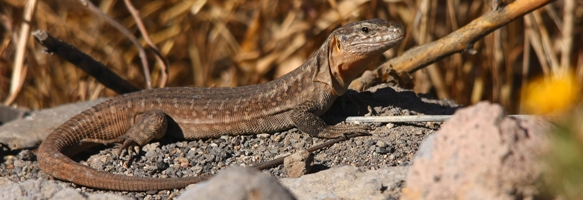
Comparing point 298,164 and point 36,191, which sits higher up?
point 36,191

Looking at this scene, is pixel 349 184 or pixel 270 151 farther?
pixel 270 151

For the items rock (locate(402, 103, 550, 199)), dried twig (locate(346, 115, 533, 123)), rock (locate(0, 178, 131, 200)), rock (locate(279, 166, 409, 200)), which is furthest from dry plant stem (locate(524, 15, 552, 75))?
rock (locate(0, 178, 131, 200))

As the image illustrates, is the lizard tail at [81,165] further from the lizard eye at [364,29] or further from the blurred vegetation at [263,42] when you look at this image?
the blurred vegetation at [263,42]

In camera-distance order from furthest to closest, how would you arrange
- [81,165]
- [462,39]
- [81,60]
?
[81,60]
[462,39]
[81,165]

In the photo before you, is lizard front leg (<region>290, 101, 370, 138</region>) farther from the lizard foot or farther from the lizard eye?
the lizard eye

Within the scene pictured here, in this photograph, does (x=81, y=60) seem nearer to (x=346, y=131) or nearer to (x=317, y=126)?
(x=317, y=126)

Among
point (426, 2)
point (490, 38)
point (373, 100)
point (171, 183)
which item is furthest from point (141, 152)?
point (490, 38)

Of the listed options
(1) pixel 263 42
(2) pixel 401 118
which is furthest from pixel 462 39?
(1) pixel 263 42

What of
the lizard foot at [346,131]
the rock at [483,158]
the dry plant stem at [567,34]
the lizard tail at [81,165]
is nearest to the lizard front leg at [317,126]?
the lizard foot at [346,131]
